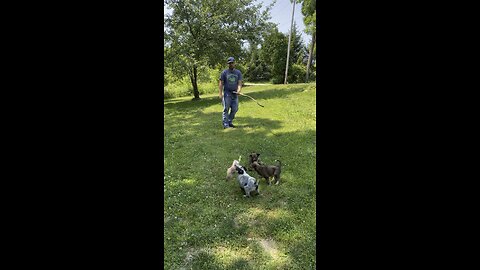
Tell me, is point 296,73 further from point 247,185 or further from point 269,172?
point 247,185

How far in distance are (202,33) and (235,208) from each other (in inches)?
454

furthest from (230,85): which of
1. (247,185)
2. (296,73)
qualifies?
(296,73)

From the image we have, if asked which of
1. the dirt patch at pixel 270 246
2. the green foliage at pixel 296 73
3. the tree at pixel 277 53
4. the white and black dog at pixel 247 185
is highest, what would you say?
the tree at pixel 277 53

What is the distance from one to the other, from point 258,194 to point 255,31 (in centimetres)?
1298

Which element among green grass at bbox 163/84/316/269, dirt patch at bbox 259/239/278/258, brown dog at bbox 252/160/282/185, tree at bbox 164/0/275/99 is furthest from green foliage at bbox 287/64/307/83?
dirt patch at bbox 259/239/278/258

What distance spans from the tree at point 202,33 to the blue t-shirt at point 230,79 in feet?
21.2

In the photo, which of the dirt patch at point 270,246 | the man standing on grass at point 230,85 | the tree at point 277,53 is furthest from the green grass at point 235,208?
the tree at point 277,53

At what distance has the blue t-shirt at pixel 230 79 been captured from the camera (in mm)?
6457

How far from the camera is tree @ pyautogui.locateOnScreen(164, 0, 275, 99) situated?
1259 cm

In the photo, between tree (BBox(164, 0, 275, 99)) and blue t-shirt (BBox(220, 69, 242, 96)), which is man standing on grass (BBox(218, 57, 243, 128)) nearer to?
blue t-shirt (BBox(220, 69, 242, 96))

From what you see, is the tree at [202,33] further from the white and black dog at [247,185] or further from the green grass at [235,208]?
the white and black dog at [247,185]
